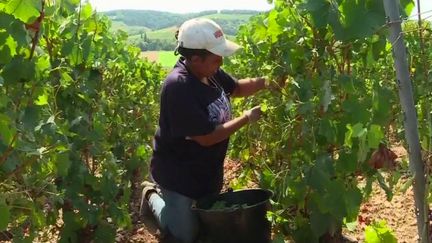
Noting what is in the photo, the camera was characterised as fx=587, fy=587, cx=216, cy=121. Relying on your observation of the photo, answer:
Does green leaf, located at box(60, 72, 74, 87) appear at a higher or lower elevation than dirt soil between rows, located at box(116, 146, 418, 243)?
higher

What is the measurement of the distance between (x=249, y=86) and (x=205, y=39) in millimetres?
614

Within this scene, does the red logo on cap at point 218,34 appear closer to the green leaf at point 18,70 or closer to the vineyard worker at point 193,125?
the vineyard worker at point 193,125

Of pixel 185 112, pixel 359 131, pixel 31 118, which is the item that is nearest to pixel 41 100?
pixel 31 118

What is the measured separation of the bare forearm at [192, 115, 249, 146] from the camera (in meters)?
2.80

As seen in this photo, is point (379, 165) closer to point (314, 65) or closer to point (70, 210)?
point (314, 65)

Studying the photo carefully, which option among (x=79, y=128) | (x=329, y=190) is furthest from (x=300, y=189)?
(x=79, y=128)

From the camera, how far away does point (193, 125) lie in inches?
109

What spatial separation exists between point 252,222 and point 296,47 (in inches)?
34.6

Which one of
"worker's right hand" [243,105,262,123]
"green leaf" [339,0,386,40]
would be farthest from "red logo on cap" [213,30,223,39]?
"green leaf" [339,0,386,40]

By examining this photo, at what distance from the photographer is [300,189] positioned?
2.69 metres

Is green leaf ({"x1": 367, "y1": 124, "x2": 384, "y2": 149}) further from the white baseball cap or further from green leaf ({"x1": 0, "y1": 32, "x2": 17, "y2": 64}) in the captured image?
the white baseball cap

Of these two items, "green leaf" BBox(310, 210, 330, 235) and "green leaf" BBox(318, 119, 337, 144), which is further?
"green leaf" BBox(310, 210, 330, 235)

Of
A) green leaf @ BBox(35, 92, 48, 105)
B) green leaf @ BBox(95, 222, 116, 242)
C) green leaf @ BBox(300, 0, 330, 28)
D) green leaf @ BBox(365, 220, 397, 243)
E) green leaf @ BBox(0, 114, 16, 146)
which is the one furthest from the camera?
green leaf @ BBox(95, 222, 116, 242)

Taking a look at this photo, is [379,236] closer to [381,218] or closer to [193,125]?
[193,125]
